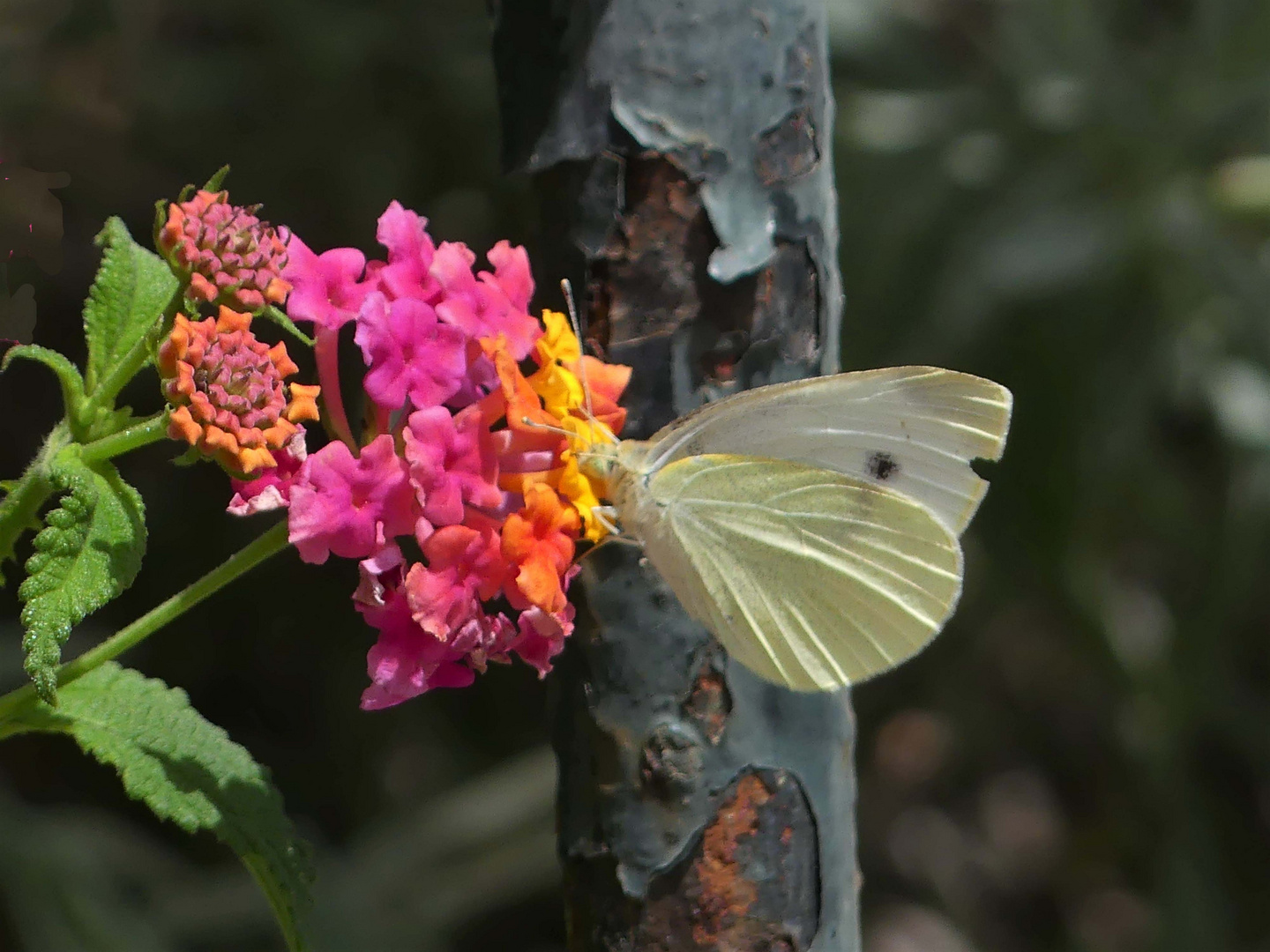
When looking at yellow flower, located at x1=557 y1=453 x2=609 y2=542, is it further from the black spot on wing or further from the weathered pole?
the black spot on wing

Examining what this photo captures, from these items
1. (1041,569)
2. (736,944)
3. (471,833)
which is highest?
(736,944)

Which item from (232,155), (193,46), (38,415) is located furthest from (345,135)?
(38,415)

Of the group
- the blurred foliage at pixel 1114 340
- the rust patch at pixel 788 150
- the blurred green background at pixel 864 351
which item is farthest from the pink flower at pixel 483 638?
the blurred foliage at pixel 1114 340

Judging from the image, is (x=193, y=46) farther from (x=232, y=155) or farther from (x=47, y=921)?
(x=47, y=921)

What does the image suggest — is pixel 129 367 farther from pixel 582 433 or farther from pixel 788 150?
pixel 788 150

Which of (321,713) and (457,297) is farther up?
(457,297)

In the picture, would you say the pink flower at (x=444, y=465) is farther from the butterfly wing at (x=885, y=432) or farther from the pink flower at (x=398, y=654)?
the butterfly wing at (x=885, y=432)
